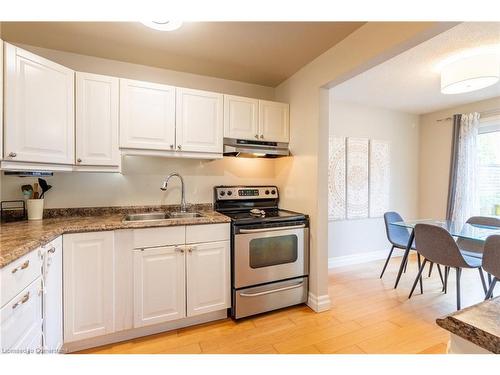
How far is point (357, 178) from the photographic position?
3486 millimetres

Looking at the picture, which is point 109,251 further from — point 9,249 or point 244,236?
Result: point 244,236

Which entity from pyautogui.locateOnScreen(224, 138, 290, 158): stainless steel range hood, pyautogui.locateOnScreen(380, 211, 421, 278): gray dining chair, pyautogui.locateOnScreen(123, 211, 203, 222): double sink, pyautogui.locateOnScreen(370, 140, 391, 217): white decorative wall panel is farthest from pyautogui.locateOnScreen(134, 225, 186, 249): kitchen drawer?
pyautogui.locateOnScreen(370, 140, 391, 217): white decorative wall panel

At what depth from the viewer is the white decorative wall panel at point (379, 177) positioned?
3592mm

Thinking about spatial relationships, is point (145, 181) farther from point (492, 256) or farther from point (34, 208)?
point (492, 256)

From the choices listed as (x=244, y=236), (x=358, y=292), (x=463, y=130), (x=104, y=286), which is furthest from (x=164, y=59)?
(x=463, y=130)

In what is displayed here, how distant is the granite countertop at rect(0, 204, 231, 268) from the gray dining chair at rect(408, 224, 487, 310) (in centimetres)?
183

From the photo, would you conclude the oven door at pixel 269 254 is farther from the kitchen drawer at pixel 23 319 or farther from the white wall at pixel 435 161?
the white wall at pixel 435 161

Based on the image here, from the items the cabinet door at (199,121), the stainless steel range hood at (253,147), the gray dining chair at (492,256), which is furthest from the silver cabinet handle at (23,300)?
the gray dining chair at (492,256)

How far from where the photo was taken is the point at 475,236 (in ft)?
6.67

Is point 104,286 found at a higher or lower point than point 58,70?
lower

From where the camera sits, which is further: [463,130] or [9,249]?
[463,130]

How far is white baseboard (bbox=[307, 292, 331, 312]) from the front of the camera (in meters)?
2.20
